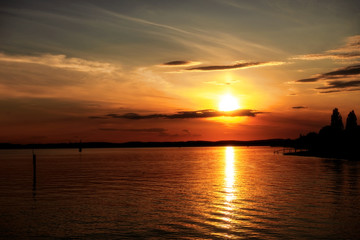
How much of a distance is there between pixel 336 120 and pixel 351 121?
32.7 ft

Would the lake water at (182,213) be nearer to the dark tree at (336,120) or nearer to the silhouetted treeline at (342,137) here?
the silhouetted treeline at (342,137)

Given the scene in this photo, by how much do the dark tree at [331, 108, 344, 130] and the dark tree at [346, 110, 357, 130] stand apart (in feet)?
19.2

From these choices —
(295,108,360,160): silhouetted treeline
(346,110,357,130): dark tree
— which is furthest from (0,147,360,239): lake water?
(346,110,357,130): dark tree

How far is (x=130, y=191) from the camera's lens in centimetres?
4869

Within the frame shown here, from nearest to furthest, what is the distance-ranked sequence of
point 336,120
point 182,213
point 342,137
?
point 182,213
point 342,137
point 336,120

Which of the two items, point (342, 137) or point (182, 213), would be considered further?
point (342, 137)

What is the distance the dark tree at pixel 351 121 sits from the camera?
178425mm

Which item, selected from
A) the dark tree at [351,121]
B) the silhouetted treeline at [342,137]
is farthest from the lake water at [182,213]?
the dark tree at [351,121]

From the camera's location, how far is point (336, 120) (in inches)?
7451

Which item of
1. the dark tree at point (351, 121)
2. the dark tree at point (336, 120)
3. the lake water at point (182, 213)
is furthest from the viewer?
the dark tree at point (336, 120)

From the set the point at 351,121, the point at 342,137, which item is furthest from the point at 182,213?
the point at 351,121

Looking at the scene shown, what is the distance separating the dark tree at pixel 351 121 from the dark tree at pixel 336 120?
587 centimetres

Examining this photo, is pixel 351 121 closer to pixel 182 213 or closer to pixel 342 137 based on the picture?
pixel 342 137

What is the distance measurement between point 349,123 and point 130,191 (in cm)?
16333
